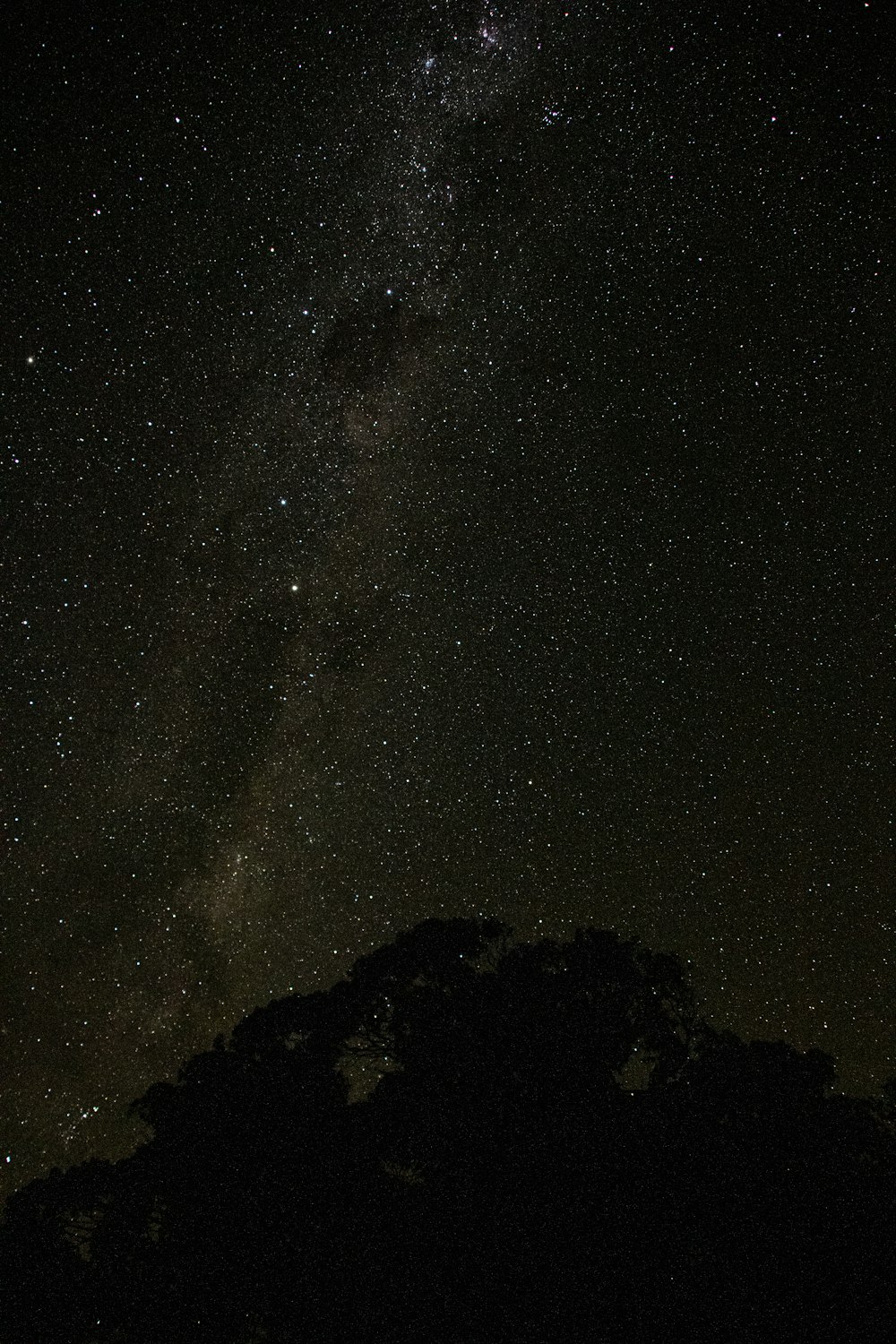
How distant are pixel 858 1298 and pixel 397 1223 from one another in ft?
11.0

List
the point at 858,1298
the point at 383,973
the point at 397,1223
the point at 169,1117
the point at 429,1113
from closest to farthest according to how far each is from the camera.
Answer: the point at 858,1298 → the point at 397,1223 → the point at 429,1113 → the point at 169,1117 → the point at 383,973

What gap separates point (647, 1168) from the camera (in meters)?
6.96

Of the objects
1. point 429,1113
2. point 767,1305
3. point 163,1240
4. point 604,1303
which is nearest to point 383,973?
point 429,1113

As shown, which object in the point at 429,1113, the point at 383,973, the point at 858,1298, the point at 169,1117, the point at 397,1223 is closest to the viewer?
the point at 858,1298

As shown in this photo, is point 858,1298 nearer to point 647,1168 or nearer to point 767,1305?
point 767,1305

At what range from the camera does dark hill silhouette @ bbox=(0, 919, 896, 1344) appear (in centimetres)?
638

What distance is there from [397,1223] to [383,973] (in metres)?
2.31

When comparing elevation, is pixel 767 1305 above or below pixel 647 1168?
below

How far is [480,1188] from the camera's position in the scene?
23.3 feet

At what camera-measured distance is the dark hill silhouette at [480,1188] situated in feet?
20.9

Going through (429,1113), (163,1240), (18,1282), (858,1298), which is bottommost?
(858,1298)

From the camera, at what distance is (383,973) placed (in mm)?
8805

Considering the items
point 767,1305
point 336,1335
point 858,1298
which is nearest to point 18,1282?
point 336,1335

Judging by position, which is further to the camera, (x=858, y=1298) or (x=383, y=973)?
(x=383, y=973)
